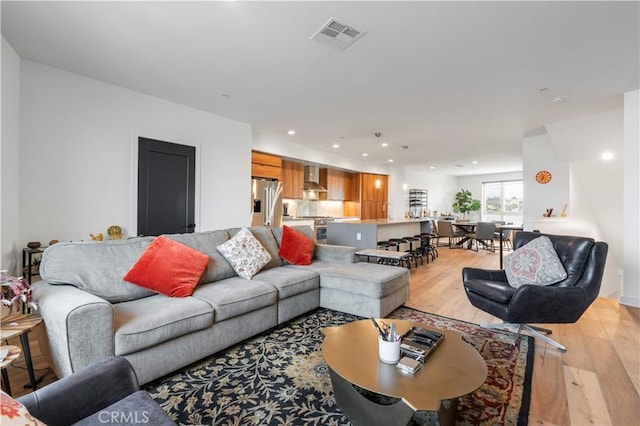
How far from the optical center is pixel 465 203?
40.2 ft

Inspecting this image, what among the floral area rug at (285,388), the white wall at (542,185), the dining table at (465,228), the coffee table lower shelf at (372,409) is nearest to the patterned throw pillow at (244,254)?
the floral area rug at (285,388)

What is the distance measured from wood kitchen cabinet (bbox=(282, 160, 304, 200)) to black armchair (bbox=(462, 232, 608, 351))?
495 cm

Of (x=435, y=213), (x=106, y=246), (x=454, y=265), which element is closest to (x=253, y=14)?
(x=106, y=246)

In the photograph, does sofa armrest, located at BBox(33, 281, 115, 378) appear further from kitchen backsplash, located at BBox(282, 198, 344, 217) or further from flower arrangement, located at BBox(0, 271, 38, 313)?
kitchen backsplash, located at BBox(282, 198, 344, 217)

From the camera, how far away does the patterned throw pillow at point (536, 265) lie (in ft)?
8.61

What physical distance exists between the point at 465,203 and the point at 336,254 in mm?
10328

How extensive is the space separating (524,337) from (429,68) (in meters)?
2.73

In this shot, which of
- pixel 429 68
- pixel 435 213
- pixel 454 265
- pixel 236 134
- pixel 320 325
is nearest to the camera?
pixel 320 325

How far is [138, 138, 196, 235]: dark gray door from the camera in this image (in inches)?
154

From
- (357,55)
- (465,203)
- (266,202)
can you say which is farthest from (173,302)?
(465,203)

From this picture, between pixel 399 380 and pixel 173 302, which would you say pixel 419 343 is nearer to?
pixel 399 380

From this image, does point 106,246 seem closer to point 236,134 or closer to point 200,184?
point 200,184

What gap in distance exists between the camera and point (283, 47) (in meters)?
2.73

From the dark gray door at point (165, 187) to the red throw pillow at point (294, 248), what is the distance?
1724 mm
